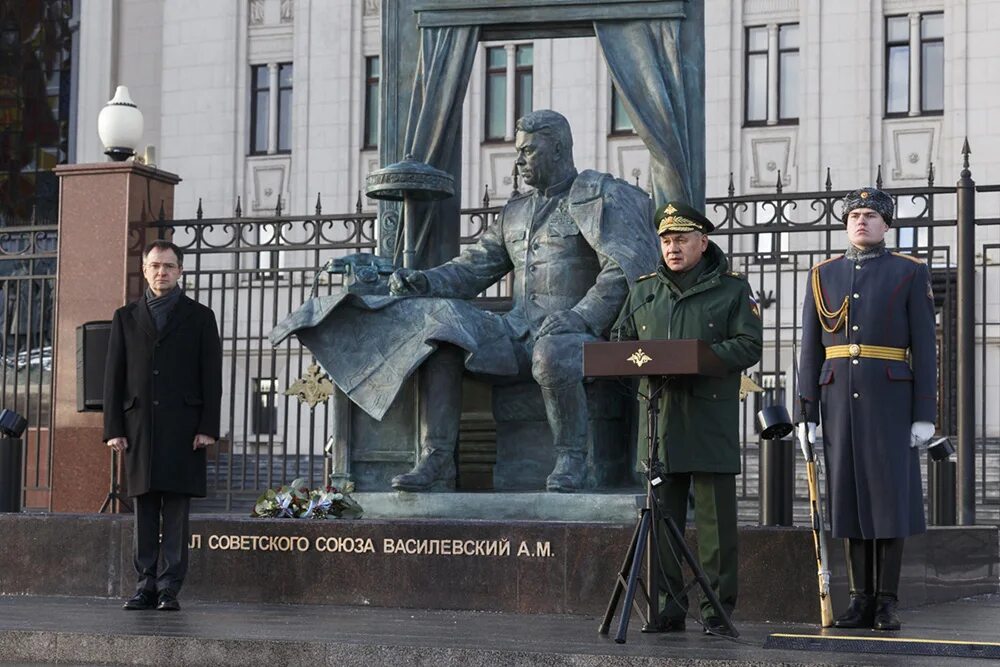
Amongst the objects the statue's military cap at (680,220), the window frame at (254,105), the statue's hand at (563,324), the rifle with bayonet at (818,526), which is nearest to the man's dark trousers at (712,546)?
the rifle with bayonet at (818,526)

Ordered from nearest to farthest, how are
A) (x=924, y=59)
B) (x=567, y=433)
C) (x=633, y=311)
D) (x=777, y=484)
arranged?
(x=633, y=311)
(x=567, y=433)
(x=777, y=484)
(x=924, y=59)

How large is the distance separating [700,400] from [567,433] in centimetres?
201

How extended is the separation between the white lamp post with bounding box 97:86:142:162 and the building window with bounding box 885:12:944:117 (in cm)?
1949

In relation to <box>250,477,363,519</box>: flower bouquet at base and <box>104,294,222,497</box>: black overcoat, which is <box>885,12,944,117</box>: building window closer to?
<box>250,477,363,519</box>: flower bouquet at base

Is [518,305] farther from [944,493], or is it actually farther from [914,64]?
[914,64]

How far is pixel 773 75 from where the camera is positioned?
32719 millimetres

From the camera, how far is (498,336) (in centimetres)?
994

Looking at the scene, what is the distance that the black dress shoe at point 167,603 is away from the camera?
881cm

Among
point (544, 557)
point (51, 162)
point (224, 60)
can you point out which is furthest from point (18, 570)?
point (51, 162)

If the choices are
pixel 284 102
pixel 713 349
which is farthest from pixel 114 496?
pixel 284 102

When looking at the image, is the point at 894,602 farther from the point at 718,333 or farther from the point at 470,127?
the point at 470,127

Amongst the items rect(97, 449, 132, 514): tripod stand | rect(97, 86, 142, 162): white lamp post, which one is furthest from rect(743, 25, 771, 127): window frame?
rect(97, 449, 132, 514): tripod stand

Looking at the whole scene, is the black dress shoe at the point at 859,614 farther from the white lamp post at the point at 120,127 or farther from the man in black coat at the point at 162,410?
the white lamp post at the point at 120,127

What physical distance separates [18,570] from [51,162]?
31.8 meters
